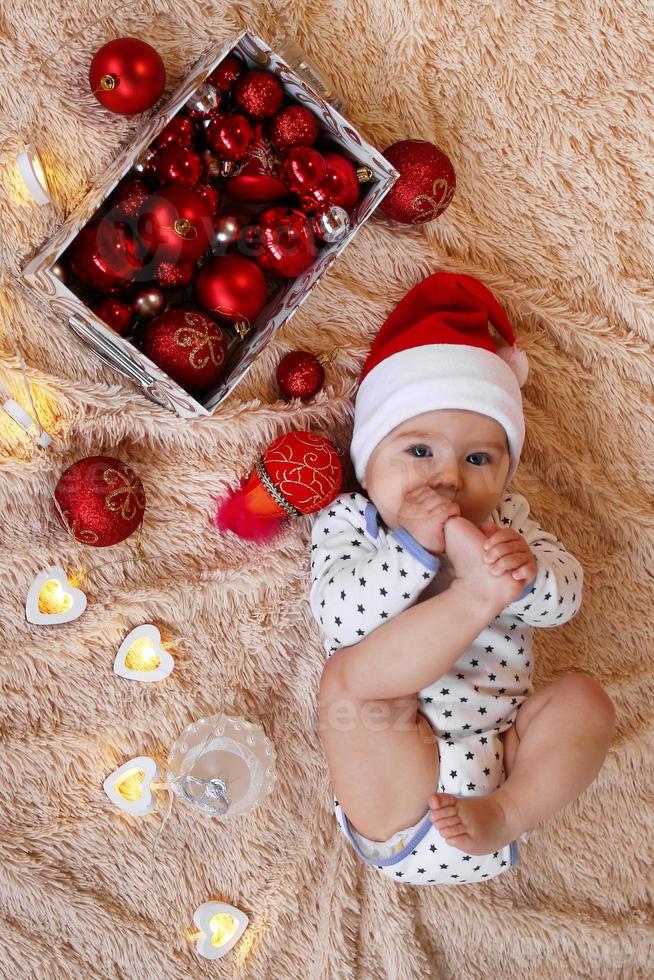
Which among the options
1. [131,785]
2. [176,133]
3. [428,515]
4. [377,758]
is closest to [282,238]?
[176,133]

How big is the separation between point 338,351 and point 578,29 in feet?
2.14

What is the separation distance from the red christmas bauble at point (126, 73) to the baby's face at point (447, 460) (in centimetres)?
57

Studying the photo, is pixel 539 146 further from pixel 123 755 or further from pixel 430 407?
pixel 123 755

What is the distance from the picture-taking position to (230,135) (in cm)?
116

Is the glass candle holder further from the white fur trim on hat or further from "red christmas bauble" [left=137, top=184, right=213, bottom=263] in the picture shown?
"red christmas bauble" [left=137, top=184, right=213, bottom=263]

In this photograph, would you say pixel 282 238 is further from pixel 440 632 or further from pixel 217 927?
pixel 217 927

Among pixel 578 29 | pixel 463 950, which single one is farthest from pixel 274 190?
pixel 463 950

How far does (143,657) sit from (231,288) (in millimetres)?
567

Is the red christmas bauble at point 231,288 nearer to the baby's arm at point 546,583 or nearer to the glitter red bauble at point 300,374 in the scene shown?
the glitter red bauble at point 300,374

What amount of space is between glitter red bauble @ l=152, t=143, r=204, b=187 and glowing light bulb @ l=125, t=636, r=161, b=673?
666 millimetres

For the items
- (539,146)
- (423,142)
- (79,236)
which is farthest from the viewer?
(539,146)

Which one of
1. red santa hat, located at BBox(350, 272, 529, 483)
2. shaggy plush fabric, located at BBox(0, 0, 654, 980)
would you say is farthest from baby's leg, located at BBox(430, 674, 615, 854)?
red santa hat, located at BBox(350, 272, 529, 483)

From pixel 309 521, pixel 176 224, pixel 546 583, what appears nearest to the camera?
pixel 176 224

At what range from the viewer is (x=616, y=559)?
1438mm
